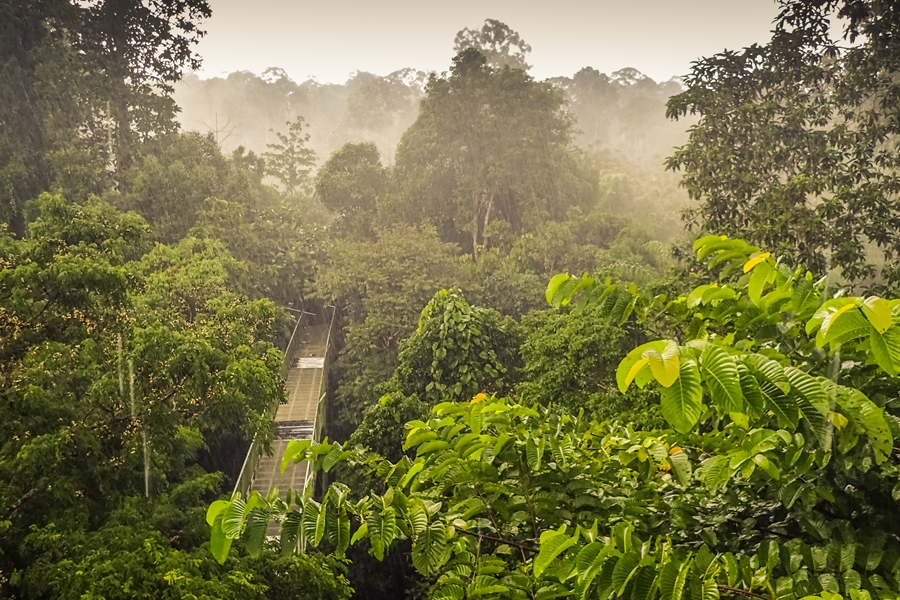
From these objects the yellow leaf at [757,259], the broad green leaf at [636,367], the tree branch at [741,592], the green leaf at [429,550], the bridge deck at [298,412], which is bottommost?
the bridge deck at [298,412]

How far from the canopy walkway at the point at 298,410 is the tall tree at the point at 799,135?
7.04 m

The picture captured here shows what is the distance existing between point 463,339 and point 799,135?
5.57 meters

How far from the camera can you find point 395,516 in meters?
1.58

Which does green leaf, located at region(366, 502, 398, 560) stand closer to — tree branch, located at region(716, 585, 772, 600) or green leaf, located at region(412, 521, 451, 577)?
green leaf, located at region(412, 521, 451, 577)

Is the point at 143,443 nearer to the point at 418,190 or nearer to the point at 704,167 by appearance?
the point at 704,167

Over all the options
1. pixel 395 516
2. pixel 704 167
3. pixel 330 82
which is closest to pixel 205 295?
pixel 704 167

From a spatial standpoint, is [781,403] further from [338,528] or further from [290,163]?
[290,163]

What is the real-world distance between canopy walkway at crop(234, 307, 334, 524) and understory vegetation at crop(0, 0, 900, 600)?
58cm

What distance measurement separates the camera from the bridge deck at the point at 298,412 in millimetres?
11633

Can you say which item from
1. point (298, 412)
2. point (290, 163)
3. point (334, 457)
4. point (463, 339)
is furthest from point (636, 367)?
point (290, 163)

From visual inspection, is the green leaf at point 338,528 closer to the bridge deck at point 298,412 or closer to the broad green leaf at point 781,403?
the broad green leaf at point 781,403

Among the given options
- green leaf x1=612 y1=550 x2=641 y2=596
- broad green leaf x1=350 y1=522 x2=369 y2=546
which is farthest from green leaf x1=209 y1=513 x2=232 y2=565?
green leaf x1=612 y1=550 x2=641 y2=596

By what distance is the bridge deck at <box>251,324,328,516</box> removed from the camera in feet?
38.2

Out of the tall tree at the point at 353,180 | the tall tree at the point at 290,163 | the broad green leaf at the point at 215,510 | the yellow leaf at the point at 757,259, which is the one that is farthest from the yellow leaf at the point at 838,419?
the tall tree at the point at 290,163
